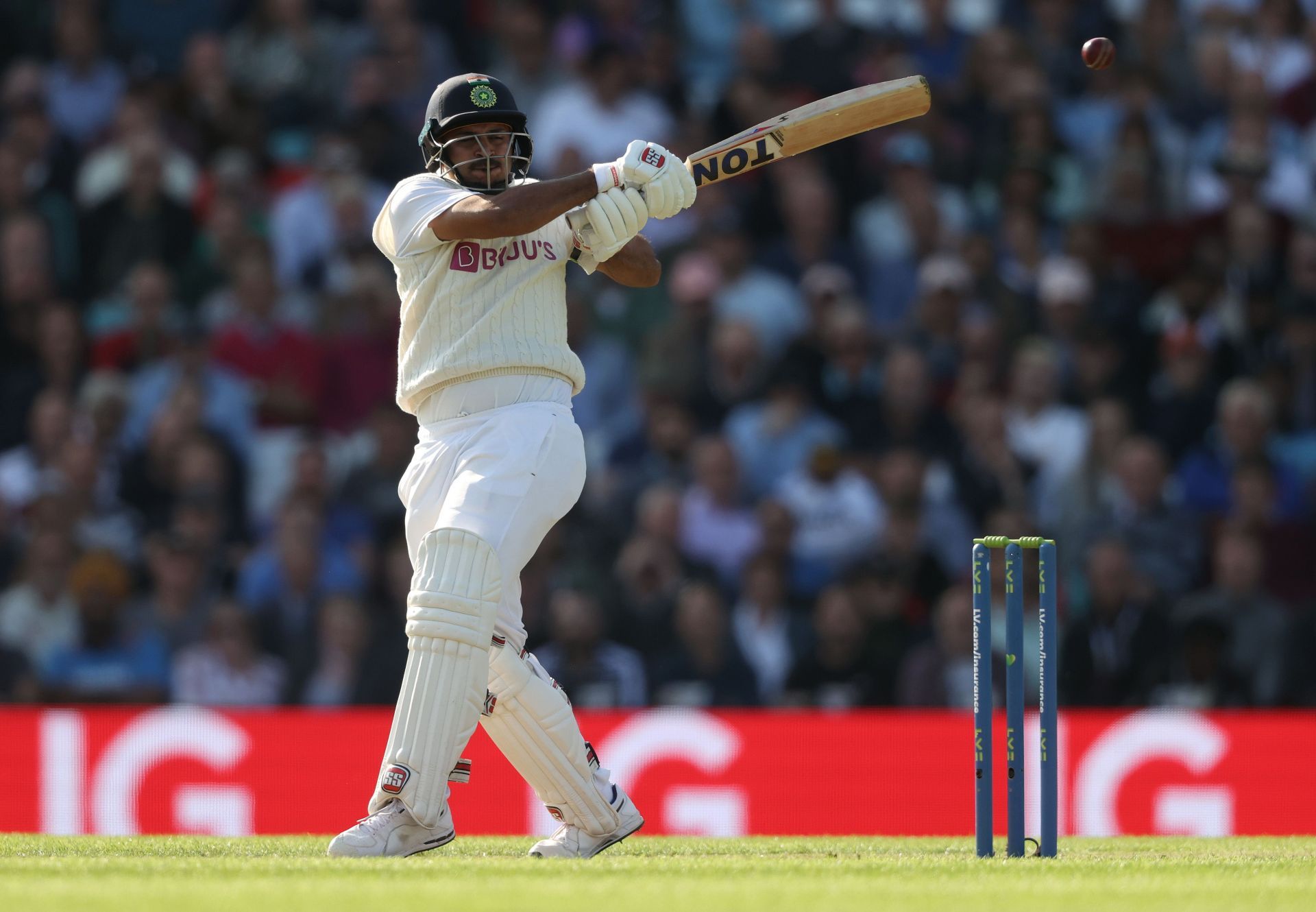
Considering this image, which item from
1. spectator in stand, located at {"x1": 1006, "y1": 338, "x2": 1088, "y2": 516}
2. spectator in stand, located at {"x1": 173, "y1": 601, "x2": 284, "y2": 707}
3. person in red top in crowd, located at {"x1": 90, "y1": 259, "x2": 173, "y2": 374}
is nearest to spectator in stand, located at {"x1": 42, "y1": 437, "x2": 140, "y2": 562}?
person in red top in crowd, located at {"x1": 90, "y1": 259, "x2": 173, "y2": 374}

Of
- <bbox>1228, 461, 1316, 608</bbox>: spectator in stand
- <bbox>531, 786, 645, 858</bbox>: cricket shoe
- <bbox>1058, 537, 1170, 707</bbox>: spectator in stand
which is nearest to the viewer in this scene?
<bbox>531, 786, 645, 858</bbox>: cricket shoe

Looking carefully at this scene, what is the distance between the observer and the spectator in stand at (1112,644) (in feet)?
27.5

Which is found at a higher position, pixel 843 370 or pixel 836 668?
pixel 843 370

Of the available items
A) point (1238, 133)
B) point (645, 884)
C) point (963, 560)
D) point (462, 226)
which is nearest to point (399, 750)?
point (645, 884)

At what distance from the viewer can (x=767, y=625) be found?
8836 millimetres

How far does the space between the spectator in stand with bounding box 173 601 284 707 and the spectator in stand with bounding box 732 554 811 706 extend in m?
2.12

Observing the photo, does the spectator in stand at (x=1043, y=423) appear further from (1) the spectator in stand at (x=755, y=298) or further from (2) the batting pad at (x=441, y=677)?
(2) the batting pad at (x=441, y=677)

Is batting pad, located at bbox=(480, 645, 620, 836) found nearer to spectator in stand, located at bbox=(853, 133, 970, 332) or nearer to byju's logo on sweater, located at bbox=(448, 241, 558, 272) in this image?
byju's logo on sweater, located at bbox=(448, 241, 558, 272)

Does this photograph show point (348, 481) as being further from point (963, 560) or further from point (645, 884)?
point (645, 884)

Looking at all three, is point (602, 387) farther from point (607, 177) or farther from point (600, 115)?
point (607, 177)

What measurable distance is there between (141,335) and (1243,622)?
18.2 ft

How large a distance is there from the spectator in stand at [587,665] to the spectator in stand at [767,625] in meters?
0.52

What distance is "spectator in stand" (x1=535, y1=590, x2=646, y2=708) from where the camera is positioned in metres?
8.52

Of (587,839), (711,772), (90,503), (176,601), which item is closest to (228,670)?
(176,601)
